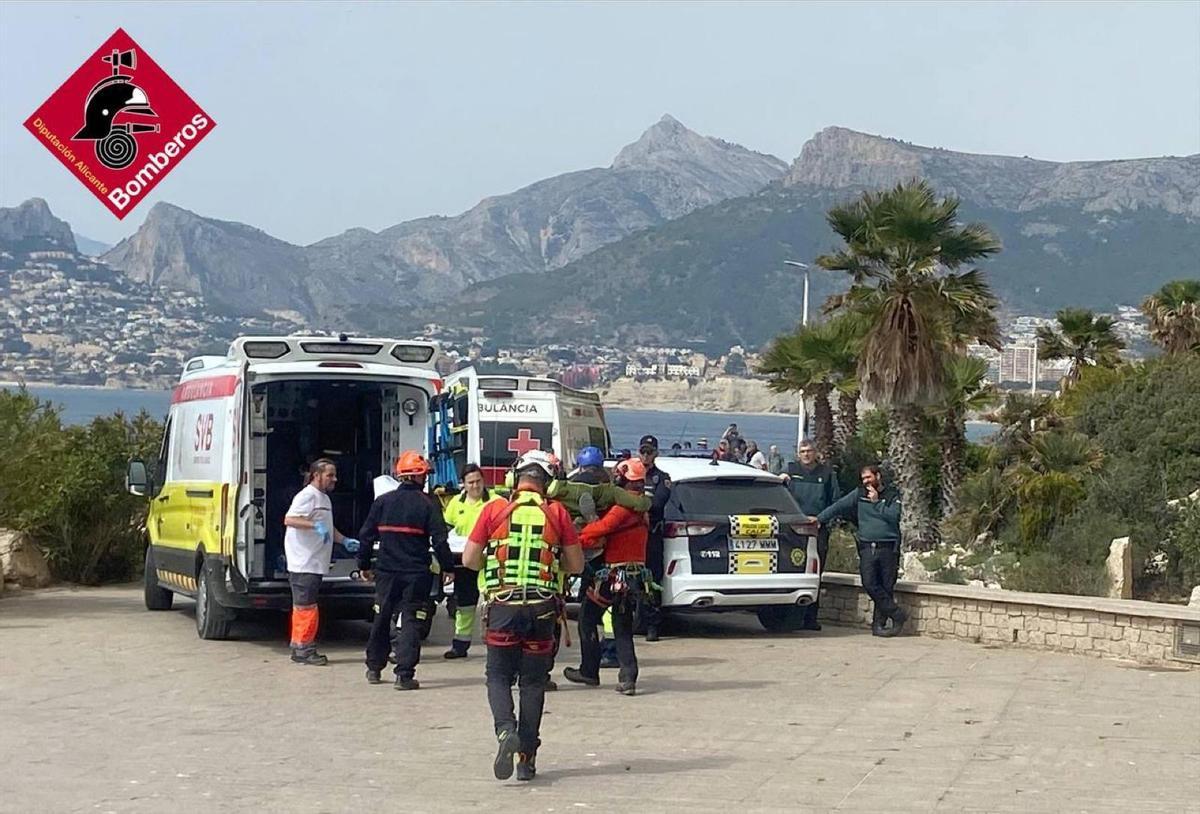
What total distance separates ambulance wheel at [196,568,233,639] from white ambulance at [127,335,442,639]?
0.04 feet

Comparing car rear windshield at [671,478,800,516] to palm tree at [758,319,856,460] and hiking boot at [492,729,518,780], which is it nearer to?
hiking boot at [492,729,518,780]

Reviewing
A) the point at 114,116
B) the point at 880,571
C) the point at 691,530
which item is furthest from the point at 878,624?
the point at 114,116

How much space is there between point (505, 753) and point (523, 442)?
1408 cm

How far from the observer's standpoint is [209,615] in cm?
1424

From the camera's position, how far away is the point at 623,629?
38.8 feet

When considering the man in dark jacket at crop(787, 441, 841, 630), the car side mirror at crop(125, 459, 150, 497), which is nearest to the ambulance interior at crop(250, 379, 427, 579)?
the car side mirror at crop(125, 459, 150, 497)

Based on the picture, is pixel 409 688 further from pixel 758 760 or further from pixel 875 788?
pixel 875 788

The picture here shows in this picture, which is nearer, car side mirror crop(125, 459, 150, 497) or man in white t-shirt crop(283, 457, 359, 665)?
man in white t-shirt crop(283, 457, 359, 665)

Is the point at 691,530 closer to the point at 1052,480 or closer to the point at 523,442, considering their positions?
the point at 523,442

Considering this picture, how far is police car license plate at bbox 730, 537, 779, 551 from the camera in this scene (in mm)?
14602

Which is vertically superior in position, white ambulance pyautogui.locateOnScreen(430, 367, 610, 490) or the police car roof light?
the police car roof light

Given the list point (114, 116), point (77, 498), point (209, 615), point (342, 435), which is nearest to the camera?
point (209, 615)

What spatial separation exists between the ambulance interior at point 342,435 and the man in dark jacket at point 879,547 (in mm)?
4123

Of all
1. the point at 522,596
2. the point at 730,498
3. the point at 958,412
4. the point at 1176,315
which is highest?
the point at 1176,315
